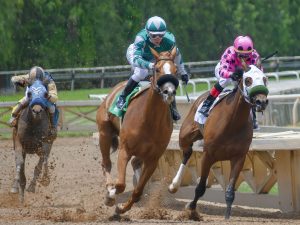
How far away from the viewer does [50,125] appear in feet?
48.0

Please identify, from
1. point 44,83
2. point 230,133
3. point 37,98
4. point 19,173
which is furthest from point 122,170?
point 44,83


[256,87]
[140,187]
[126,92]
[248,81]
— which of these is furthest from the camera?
[126,92]

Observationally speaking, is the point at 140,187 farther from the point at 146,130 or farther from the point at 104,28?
the point at 104,28

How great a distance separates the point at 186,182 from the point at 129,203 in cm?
333

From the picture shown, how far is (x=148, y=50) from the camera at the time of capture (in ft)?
38.7

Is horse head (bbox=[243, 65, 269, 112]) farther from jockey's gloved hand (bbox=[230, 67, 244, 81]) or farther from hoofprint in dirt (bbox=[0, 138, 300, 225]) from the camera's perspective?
hoofprint in dirt (bbox=[0, 138, 300, 225])

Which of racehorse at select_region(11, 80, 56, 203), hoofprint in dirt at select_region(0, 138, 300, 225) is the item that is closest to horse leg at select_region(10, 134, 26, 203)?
racehorse at select_region(11, 80, 56, 203)

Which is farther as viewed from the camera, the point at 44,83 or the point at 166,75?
the point at 44,83

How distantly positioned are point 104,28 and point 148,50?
2859 cm

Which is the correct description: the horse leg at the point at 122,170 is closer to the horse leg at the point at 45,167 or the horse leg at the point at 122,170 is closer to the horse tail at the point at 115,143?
the horse tail at the point at 115,143

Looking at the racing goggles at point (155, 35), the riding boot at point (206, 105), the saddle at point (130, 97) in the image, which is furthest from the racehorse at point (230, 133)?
the racing goggles at point (155, 35)

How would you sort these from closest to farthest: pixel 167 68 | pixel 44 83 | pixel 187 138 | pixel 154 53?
pixel 167 68
pixel 154 53
pixel 187 138
pixel 44 83

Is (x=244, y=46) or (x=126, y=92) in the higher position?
(x=244, y=46)

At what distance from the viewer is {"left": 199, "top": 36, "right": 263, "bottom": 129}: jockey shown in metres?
11.8
